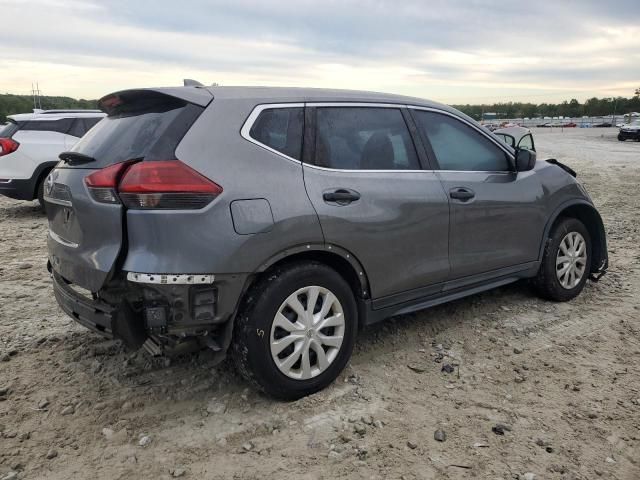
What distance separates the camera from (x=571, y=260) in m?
4.81

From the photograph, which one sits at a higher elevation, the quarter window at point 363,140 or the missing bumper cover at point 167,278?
the quarter window at point 363,140

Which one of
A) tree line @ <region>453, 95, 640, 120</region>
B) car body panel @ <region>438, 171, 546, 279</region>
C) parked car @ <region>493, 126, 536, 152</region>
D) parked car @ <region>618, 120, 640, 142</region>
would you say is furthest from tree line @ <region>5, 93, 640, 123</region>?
car body panel @ <region>438, 171, 546, 279</region>

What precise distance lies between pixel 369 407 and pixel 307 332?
0.56 m

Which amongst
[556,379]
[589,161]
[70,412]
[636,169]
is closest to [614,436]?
[556,379]

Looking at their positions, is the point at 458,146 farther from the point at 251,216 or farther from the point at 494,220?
the point at 251,216

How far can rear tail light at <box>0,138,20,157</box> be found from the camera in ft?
29.2

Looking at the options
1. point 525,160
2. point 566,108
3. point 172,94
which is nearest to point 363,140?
point 172,94

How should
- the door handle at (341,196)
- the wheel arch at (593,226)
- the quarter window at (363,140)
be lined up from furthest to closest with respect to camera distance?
the wheel arch at (593,226), the quarter window at (363,140), the door handle at (341,196)

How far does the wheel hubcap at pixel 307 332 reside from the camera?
3.03 metres

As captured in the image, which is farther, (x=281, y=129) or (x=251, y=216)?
(x=281, y=129)

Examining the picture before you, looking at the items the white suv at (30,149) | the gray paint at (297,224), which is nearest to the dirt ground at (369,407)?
the gray paint at (297,224)

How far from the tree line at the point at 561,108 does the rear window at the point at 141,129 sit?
89.1m

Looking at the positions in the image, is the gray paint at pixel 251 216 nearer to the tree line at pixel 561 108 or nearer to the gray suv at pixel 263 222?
the gray suv at pixel 263 222

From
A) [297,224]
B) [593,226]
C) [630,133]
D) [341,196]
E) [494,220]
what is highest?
[630,133]
